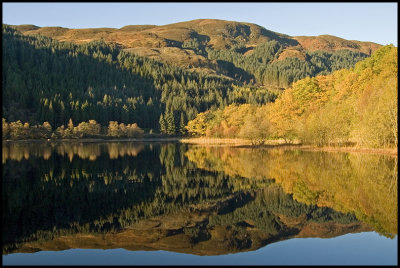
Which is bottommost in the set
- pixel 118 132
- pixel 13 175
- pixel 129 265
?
pixel 118 132

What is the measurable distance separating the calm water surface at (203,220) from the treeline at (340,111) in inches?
1073

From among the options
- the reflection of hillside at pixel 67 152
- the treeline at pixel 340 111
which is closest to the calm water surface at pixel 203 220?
the treeline at pixel 340 111

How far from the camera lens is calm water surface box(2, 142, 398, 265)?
56.0 ft

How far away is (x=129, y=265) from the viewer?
A: 15.8m

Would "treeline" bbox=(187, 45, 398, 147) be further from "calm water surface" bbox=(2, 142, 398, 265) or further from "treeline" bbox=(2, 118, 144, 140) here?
"treeline" bbox=(2, 118, 144, 140)

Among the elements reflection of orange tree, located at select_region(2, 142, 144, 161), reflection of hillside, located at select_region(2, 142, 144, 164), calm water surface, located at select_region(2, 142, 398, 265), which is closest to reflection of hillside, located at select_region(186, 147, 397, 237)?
calm water surface, located at select_region(2, 142, 398, 265)

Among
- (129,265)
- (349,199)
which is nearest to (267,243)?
(129,265)

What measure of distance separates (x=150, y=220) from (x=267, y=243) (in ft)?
25.2

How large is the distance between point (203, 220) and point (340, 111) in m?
64.6

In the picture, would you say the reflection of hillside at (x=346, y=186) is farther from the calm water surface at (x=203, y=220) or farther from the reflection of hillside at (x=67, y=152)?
the reflection of hillside at (x=67, y=152)

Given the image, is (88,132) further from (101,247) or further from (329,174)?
(101,247)

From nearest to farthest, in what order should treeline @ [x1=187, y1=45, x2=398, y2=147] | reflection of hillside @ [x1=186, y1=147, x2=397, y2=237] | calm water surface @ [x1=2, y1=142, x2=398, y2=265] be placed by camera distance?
calm water surface @ [x1=2, y1=142, x2=398, y2=265] < reflection of hillside @ [x1=186, y1=147, x2=397, y2=237] < treeline @ [x1=187, y1=45, x2=398, y2=147]

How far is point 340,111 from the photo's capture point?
80062mm

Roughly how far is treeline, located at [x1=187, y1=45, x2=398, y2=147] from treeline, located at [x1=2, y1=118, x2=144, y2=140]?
6157 centimetres
